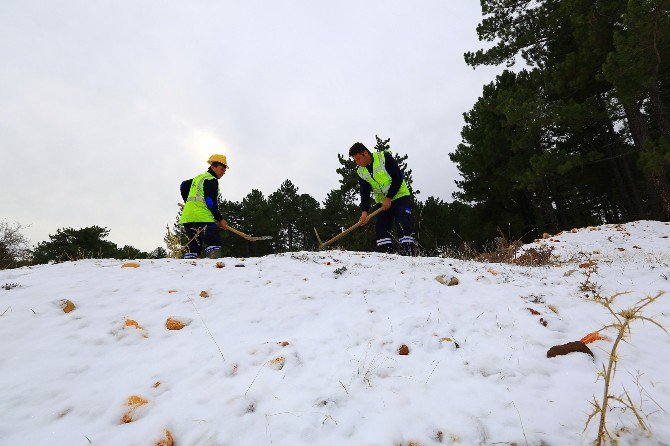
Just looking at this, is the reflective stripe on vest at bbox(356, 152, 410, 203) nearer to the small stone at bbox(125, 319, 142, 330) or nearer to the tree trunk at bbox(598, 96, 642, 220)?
the small stone at bbox(125, 319, 142, 330)

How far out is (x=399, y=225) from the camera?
234 inches

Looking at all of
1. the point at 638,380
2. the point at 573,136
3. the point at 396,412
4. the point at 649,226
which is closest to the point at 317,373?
the point at 396,412

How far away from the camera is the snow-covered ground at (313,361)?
1575mm

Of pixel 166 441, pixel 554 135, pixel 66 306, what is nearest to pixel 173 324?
pixel 66 306

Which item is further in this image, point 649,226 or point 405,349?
point 649,226

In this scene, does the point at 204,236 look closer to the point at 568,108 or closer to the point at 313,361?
the point at 313,361

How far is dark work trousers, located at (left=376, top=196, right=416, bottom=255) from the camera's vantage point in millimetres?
5871

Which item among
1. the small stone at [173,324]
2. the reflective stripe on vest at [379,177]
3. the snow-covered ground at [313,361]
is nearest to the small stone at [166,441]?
the snow-covered ground at [313,361]

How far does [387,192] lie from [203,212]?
3.28 metres

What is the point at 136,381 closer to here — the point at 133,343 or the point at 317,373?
the point at 133,343

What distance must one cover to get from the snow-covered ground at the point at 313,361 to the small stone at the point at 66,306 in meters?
0.04

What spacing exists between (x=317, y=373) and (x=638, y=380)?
174 cm

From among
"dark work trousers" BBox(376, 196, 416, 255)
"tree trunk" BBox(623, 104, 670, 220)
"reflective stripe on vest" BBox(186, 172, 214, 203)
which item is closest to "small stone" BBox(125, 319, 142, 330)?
"reflective stripe on vest" BBox(186, 172, 214, 203)

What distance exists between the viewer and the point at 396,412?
5.46ft
